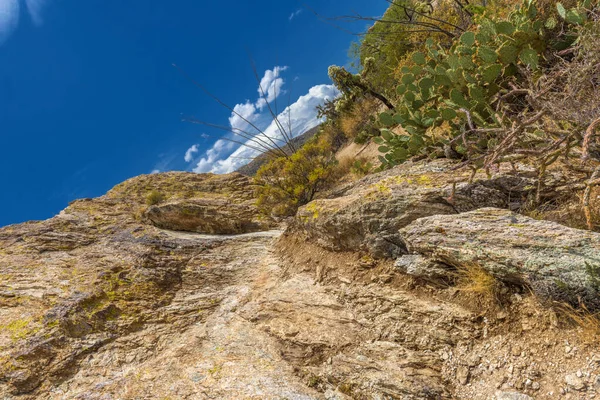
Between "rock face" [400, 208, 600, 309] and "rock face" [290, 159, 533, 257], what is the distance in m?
0.36

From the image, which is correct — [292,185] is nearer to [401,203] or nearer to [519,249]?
[401,203]

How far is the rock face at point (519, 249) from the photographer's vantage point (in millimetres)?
2178

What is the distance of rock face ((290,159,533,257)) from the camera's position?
3.42 m

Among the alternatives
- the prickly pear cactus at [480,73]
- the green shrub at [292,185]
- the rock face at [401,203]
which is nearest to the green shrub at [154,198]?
the green shrub at [292,185]

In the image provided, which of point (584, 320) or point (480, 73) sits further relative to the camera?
point (480, 73)

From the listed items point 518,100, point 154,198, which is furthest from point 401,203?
point 154,198

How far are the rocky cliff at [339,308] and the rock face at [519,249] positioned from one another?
0.01 m

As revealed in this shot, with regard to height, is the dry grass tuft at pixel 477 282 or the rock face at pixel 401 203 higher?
the rock face at pixel 401 203

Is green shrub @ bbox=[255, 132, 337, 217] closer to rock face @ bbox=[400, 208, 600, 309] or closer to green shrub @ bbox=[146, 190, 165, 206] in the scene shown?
green shrub @ bbox=[146, 190, 165, 206]

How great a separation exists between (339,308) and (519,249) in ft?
6.42

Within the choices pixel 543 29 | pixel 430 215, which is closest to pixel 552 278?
pixel 430 215

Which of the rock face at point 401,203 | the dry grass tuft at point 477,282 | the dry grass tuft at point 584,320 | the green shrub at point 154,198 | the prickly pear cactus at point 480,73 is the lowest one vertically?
the dry grass tuft at point 584,320

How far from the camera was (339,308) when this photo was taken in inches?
140

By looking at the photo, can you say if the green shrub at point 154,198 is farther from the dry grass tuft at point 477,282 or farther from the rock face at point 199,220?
the dry grass tuft at point 477,282
